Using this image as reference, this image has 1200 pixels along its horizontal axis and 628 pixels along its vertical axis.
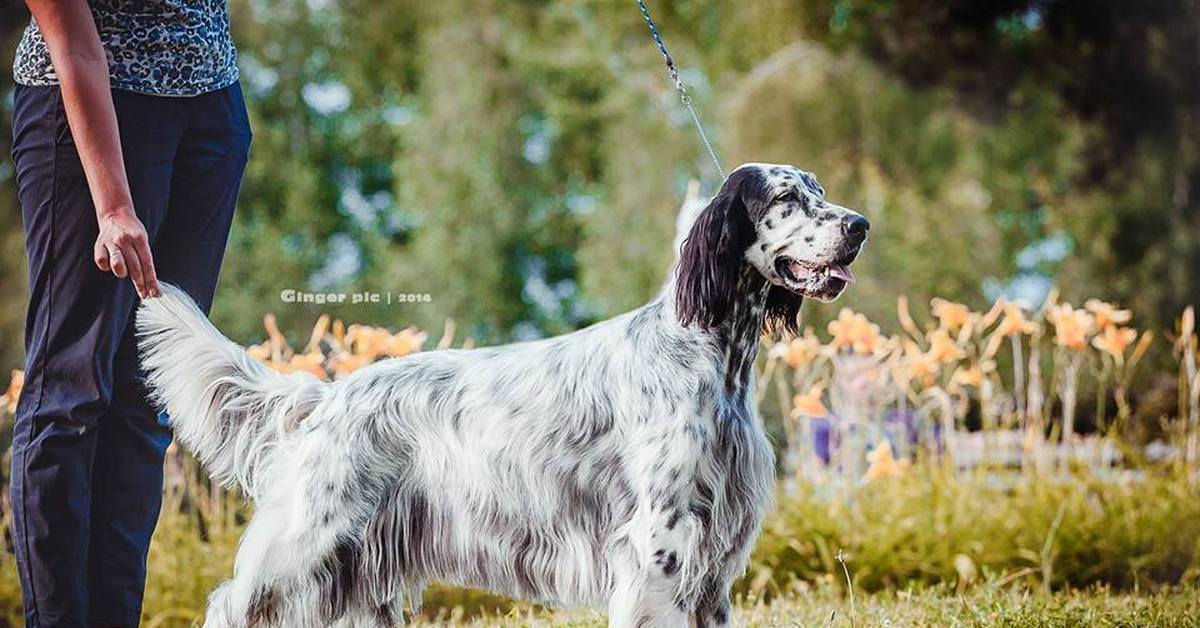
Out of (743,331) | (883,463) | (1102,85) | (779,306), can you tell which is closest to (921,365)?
(883,463)

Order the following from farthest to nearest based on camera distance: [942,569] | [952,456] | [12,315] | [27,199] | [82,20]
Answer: [12,315]
[952,456]
[942,569]
[27,199]
[82,20]

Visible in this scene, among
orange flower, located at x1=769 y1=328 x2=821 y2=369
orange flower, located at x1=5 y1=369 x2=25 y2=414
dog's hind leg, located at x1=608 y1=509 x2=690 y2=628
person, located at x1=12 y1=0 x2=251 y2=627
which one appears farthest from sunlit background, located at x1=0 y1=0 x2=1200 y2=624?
person, located at x1=12 y1=0 x2=251 y2=627

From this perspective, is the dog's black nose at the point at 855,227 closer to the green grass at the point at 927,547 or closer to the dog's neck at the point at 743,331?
the dog's neck at the point at 743,331

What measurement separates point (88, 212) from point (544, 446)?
3.19ft

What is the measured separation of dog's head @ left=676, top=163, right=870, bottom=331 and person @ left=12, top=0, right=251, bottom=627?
3.32ft

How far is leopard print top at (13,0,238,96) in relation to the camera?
2494mm

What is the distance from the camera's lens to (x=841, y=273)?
7.76ft

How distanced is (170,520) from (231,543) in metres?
0.21

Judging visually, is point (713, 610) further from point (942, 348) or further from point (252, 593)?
point (942, 348)

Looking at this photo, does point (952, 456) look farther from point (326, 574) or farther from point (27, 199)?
point (27, 199)

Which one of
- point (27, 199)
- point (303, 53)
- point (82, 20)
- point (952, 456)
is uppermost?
point (303, 53)

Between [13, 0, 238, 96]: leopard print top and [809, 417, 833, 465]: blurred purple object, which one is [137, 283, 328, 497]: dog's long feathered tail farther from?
[809, 417, 833, 465]: blurred purple object

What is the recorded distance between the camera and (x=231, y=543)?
4.05 metres

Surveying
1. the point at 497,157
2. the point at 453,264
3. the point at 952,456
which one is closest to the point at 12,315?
the point at 453,264
